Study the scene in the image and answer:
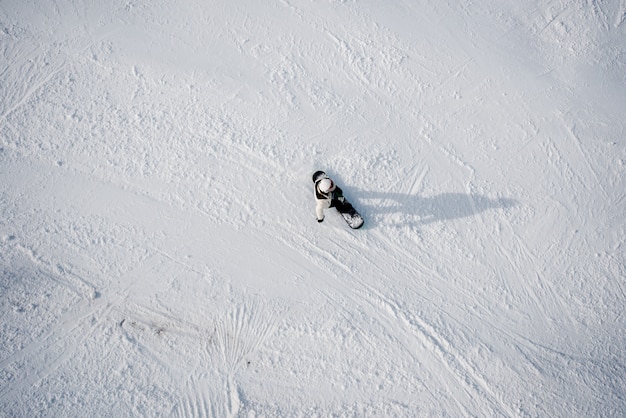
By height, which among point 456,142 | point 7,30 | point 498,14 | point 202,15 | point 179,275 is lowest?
point 179,275

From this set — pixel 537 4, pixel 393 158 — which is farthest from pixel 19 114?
pixel 537 4

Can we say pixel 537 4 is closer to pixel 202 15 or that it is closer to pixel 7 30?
pixel 202 15

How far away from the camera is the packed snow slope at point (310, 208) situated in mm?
5910

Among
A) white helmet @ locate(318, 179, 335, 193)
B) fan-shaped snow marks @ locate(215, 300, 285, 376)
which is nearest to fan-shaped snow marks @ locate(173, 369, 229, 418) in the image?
fan-shaped snow marks @ locate(215, 300, 285, 376)

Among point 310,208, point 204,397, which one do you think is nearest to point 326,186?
point 310,208

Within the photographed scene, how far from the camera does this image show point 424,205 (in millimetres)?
6641

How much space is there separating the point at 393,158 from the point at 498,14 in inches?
162

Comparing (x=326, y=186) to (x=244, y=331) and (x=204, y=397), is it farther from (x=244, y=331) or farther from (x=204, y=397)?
(x=204, y=397)

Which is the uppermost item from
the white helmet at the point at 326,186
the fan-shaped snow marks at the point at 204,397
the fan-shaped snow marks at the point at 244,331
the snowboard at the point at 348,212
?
the snowboard at the point at 348,212

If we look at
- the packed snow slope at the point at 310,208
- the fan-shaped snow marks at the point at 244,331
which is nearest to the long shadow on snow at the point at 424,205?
the packed snow slope at the point at 310,208

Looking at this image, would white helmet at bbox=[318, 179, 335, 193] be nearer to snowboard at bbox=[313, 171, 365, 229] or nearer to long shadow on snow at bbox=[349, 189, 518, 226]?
snowboard at bbox=[313, 171, 365, 229]

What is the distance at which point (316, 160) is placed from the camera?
21.9 ft

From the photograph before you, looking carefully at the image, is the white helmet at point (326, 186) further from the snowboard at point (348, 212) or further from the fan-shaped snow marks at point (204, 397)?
the fan-shaped snow marks at point (204, 397)

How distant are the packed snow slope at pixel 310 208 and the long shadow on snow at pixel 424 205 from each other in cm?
5
